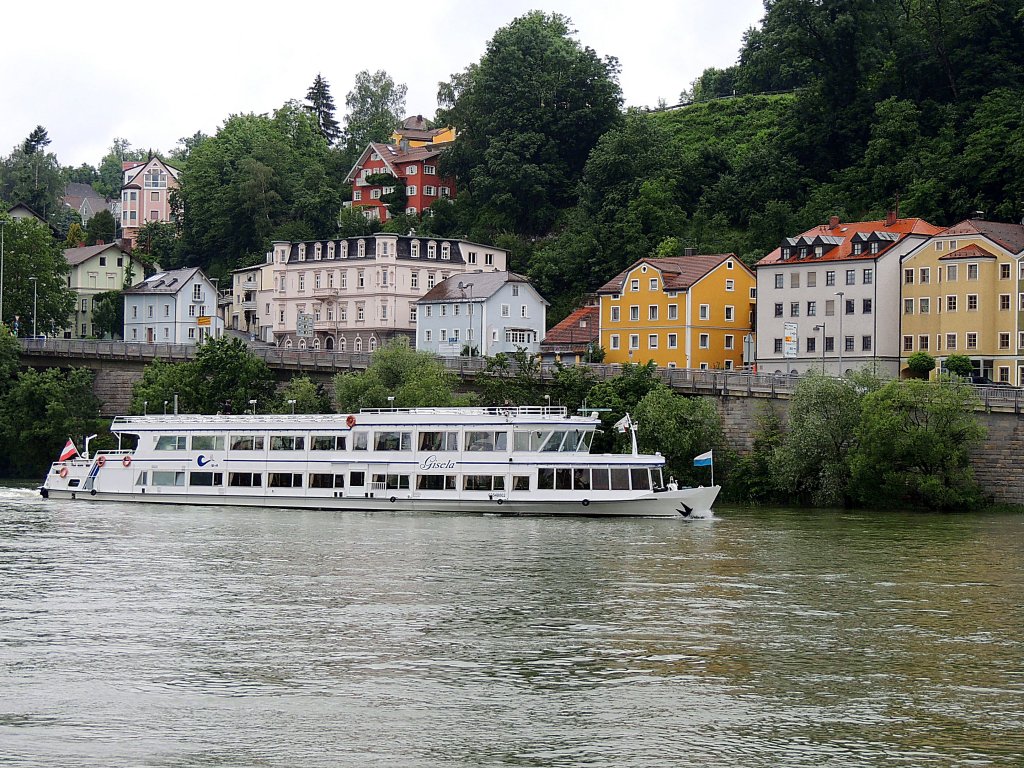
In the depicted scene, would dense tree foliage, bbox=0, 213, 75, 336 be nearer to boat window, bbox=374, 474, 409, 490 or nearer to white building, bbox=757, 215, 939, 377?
white building, bbox=757, 215, 939, 377

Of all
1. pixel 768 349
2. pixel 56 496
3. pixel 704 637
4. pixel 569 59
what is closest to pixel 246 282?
→ pixel 569 59

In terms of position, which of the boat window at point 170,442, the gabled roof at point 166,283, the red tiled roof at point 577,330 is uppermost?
the gabled roof at point 166,283

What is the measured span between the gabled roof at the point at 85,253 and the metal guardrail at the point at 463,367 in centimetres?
4322

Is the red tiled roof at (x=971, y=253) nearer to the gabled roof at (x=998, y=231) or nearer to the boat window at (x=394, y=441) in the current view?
the gabled roof at (x=998, y=231)

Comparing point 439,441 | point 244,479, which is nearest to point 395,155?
point 244,479

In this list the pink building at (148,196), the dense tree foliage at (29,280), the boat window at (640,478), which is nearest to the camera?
the boat window at (640,478)

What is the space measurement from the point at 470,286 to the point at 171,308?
33039 mm

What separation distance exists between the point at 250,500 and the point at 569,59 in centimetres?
7780

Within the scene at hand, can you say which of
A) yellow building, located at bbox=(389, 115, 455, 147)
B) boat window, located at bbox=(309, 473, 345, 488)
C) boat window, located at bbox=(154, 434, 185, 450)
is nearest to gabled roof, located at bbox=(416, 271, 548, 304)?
boat window, located at bbox=(154, 434, 185, 450)

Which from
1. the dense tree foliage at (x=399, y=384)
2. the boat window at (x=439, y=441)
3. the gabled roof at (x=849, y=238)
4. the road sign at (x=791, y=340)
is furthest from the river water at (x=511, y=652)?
the gabled roof at (x=849, y=238)

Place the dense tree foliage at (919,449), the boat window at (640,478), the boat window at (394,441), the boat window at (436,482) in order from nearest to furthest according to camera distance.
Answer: the boat window at (640,478) < the boat window at (436,482) < the dense tree foliage at (919,449) < the boat window at (394,441)

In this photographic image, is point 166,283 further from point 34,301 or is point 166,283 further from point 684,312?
point 684,312

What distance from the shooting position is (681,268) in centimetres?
10694

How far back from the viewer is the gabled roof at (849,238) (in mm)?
97312
